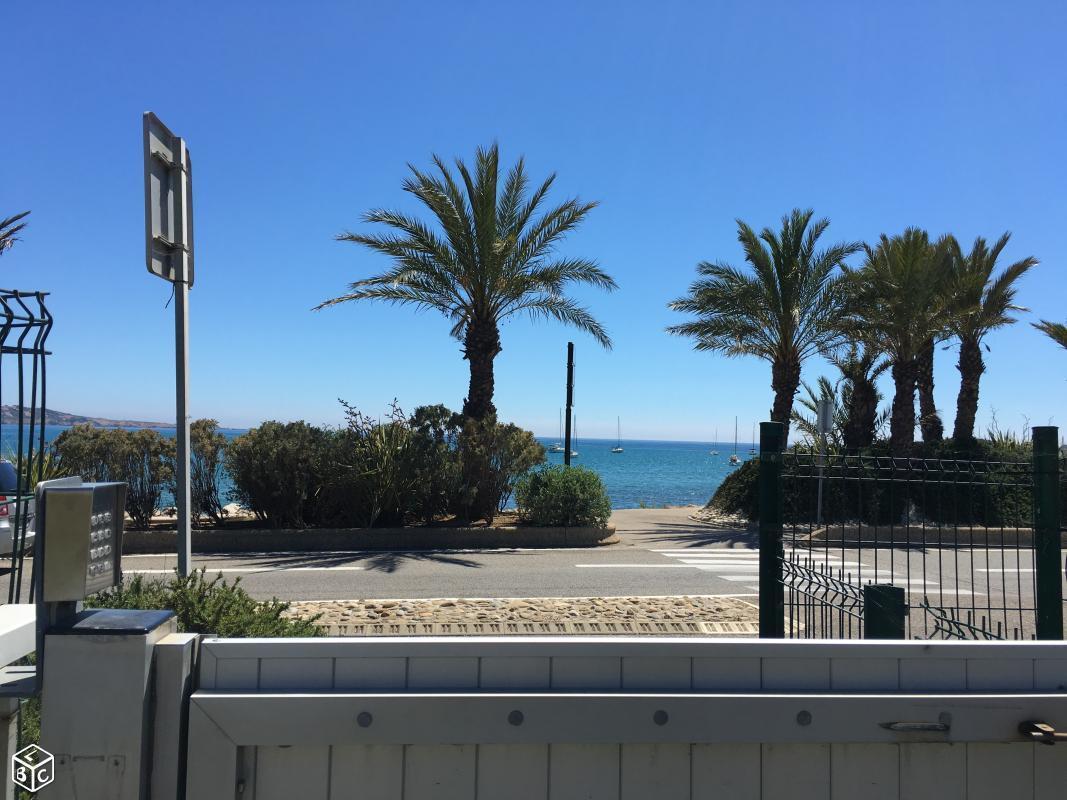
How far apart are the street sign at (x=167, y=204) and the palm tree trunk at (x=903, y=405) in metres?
19.6

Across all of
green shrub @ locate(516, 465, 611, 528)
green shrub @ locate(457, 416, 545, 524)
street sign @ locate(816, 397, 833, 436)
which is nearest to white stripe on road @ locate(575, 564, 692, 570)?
green shrub @ locate(516, 465, 611, 528)

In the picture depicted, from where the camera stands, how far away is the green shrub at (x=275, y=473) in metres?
14.5

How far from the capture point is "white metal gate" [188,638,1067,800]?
2184mm

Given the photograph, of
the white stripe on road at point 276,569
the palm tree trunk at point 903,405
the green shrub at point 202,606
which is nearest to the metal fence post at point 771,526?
→ the green shrub at point 202,606

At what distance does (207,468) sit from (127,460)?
4.30 ft

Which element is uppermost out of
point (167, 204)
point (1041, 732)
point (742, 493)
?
point (167, 204)

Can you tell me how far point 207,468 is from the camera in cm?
1493

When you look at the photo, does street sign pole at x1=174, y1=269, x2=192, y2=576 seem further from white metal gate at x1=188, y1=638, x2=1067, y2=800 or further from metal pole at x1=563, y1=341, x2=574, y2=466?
metal pole at x1=563, y1=341, x2=574, y2=466

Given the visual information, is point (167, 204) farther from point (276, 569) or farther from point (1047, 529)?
point (276, 569)

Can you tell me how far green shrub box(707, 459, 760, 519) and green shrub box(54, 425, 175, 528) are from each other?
12.2 m

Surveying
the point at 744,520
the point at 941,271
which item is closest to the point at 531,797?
the point at 744,520

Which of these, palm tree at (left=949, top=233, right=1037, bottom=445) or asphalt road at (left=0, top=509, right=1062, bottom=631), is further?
palm tree at (left=949, top=233, right=1037, bottom=445)

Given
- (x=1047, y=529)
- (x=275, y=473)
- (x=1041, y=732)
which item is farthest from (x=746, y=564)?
(x=1041, y=732)

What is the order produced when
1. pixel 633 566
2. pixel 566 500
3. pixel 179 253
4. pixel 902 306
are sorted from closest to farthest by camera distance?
pixel 179 253, pixel 633 566, pixel 566 500, pixel 902 306
